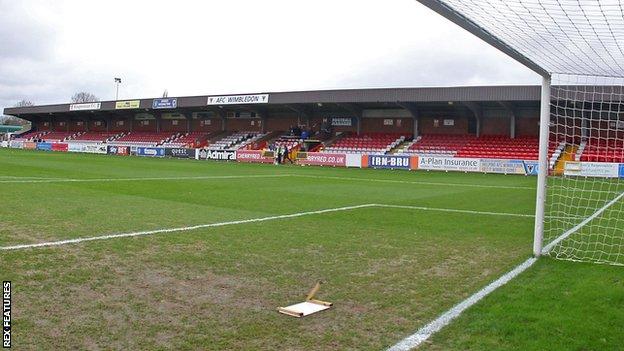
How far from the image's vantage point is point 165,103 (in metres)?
54.0

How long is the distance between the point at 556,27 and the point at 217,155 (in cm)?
4045

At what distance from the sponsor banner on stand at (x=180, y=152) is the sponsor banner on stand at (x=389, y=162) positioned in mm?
17394

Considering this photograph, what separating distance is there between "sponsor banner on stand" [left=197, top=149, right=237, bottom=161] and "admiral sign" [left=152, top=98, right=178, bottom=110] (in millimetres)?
8901

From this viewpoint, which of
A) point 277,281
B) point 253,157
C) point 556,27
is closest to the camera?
point 277,281

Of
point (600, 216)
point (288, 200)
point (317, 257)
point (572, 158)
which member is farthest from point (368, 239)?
point (572, 158)

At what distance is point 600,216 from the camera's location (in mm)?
12969

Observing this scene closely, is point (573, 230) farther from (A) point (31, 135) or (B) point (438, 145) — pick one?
(A) point (31, 135)

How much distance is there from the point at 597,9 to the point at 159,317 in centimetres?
543

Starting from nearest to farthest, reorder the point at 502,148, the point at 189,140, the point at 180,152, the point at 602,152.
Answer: the point at 602,152, the point at 502,148, the point at 180,152, the point at 189,140

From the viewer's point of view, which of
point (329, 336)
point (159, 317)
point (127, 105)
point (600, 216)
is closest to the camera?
point (329, 336)

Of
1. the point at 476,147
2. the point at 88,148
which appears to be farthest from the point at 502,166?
the point at 88,148

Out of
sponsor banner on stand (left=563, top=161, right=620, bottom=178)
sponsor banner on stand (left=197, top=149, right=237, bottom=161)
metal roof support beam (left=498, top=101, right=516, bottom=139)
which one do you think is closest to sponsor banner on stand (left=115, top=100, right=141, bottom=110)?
sponsor banner on stand (left=197, top=149, right=237, bottom=161)

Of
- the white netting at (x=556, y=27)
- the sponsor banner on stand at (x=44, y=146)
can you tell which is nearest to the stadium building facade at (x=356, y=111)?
the sponsor banner on stand at (x=44, y=146)

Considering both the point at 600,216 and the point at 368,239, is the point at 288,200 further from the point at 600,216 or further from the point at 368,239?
the point at 600,216
